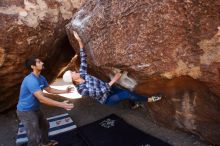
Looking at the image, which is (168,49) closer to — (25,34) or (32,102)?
(32,102)

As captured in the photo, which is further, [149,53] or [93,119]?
[93,119]

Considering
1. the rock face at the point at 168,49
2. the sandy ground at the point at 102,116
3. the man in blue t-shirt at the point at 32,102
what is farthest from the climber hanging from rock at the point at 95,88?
the sandy ground at the point at 102,116

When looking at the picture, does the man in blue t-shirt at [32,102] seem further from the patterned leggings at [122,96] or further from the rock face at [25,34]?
the rock face at [25,34]

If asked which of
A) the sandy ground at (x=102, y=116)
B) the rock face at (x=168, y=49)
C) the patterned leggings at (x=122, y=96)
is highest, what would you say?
the rock face at (x=168, y=49)

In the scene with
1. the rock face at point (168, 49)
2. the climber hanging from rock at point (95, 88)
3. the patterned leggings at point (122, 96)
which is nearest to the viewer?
the rock face at point (168, 49)

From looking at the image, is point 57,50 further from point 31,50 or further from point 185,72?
point 185,72

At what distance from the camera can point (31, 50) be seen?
20.4ft

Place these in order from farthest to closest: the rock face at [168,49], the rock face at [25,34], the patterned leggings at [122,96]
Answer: the rock face at [25,34] → the patterned leggings at [122,96] → the rock face at [168,49]

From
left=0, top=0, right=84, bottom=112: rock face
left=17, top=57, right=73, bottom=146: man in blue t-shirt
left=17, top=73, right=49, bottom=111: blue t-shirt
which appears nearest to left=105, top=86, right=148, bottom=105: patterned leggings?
left=17, top=57, right=73, bottom=146: man in blue t-shirt

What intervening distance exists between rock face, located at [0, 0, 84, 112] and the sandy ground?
0.73m

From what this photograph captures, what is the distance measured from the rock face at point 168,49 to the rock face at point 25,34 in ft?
4.98

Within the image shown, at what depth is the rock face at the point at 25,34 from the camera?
5.95 m

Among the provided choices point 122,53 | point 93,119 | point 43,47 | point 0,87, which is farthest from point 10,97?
point 122,53

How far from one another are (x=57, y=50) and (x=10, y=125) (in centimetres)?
190
